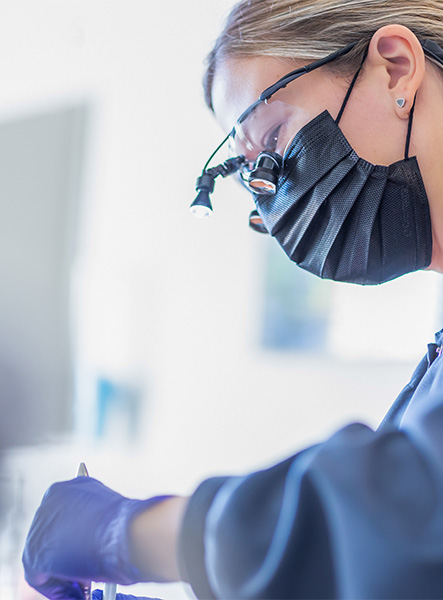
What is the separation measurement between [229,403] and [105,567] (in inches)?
92.8

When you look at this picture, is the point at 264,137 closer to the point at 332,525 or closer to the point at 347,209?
the point at 347,209

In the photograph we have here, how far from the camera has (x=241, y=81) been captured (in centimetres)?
105

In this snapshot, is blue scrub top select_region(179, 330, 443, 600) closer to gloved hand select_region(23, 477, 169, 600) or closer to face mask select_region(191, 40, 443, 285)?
gloved hand select_region(23, 477, 169, 600)

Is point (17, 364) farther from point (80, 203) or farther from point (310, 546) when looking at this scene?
point (310, 546)

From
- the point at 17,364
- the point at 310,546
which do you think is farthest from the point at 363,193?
the point at 17,364

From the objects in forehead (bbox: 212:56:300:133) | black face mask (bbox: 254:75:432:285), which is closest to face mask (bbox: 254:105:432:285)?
black face mask (bbox: 254:75:432:285)

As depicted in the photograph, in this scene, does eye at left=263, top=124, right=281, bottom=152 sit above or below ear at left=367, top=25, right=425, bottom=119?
below

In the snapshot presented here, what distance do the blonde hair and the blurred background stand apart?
141cm

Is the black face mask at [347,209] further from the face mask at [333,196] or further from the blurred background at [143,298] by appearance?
the blurred background at [143,298]

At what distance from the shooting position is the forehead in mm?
1012

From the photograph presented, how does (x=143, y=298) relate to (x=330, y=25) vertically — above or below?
below

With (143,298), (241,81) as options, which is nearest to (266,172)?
(241,81)

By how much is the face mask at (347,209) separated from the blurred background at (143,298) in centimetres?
142

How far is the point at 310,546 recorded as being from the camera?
0.57m
